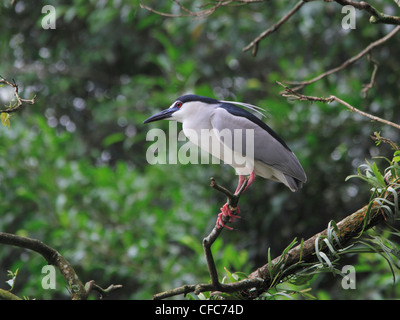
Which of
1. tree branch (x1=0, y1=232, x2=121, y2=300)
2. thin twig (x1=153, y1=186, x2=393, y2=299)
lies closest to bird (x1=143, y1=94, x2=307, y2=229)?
thin twig (x1=153, y1=186, x2=393, y2=299)

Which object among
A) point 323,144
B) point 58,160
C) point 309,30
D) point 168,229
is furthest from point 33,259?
point 309,30

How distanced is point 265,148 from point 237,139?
207 mm

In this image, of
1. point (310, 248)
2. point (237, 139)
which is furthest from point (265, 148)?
point (310, 248)

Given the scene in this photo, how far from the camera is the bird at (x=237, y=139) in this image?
2926 mm

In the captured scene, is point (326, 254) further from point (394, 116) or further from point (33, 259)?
point (33, 259)

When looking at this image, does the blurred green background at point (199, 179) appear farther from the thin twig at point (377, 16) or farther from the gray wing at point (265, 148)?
the thin twig at point (377, 16)

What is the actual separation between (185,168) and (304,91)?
1358mm

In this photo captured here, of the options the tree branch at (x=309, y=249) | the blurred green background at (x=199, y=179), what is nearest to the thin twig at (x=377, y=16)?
the tree branch at (x=309, y=249)

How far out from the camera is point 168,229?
17.5 feet

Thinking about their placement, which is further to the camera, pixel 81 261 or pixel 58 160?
pixel 58 160

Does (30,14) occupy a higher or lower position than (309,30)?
higher

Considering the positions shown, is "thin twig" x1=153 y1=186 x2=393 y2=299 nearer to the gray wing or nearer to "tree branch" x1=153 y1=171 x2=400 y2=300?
"tree branch" x1=153 y1=171 x2=400 y2=300
